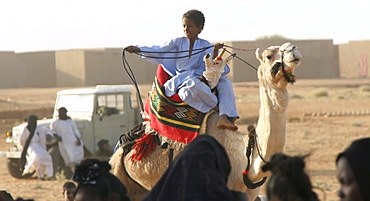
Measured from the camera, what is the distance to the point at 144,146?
8.08 metres

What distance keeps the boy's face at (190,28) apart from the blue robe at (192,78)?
80 millimetres

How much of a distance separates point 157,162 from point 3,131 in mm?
23571

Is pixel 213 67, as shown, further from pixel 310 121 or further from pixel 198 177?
pixel 310 121

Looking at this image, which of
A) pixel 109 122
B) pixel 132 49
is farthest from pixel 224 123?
pixel 109 122

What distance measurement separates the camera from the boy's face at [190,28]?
309 inches

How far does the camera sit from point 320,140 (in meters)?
24.8

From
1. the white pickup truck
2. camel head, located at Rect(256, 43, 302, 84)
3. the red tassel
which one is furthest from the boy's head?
the white pickup truck

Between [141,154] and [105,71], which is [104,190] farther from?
[105,71]

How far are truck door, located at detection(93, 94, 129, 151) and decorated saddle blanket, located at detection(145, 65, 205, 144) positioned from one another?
11.4 metres

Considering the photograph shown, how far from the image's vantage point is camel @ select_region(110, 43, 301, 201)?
7.17 m

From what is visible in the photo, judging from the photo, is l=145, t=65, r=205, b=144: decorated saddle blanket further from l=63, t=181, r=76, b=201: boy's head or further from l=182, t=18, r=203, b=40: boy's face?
l=63, t=181, r=76, b=201: boy's head

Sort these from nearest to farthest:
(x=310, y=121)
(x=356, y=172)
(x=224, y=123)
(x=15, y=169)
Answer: (x=356, y=172), (x=224, y=123), (x=15, y=169), (x=310, y=121)

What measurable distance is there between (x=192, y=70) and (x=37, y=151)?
34.4 feet

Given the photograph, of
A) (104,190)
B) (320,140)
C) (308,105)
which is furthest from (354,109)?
(104,190)
